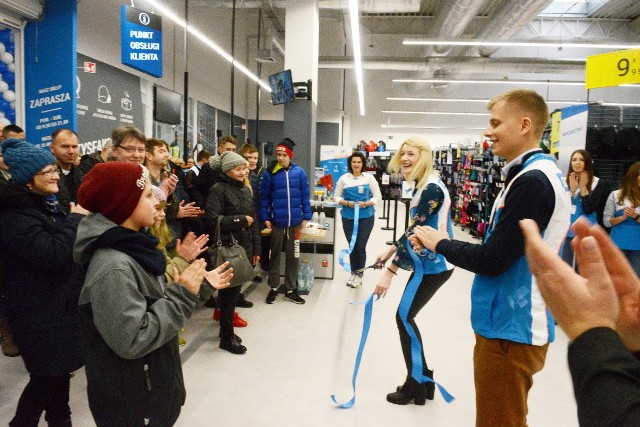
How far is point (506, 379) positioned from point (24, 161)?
2.31 m

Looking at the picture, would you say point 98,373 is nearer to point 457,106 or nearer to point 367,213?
point 367,213

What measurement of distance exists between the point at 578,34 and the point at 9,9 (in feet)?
53.4

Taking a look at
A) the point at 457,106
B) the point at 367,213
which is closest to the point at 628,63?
the point at 367,213

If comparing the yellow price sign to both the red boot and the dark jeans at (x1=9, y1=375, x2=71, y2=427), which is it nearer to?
the red boot

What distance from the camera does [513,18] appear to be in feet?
33.4

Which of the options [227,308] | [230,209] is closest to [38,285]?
[227,308]

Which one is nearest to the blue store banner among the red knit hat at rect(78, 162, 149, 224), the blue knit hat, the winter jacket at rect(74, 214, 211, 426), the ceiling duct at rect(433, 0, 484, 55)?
the blue knit hat

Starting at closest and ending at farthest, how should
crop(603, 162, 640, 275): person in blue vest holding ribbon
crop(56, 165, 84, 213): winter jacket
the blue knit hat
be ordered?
the blue knit hat < crop(56, 165, 84, 213): winter jacket < crop(603, 162, 640, 275): person in blue vest holding ribbon

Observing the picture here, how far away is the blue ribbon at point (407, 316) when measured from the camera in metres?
2.78

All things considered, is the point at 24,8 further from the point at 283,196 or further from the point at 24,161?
the point at 24,161

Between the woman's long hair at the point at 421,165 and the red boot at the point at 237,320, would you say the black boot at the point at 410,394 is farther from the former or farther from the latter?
the red boot at the point at 237,320

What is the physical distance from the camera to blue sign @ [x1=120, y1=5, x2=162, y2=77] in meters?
5.46

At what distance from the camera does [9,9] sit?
16.7 ft

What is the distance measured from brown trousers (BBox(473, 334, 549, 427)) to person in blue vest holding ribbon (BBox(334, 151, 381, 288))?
397 cm
